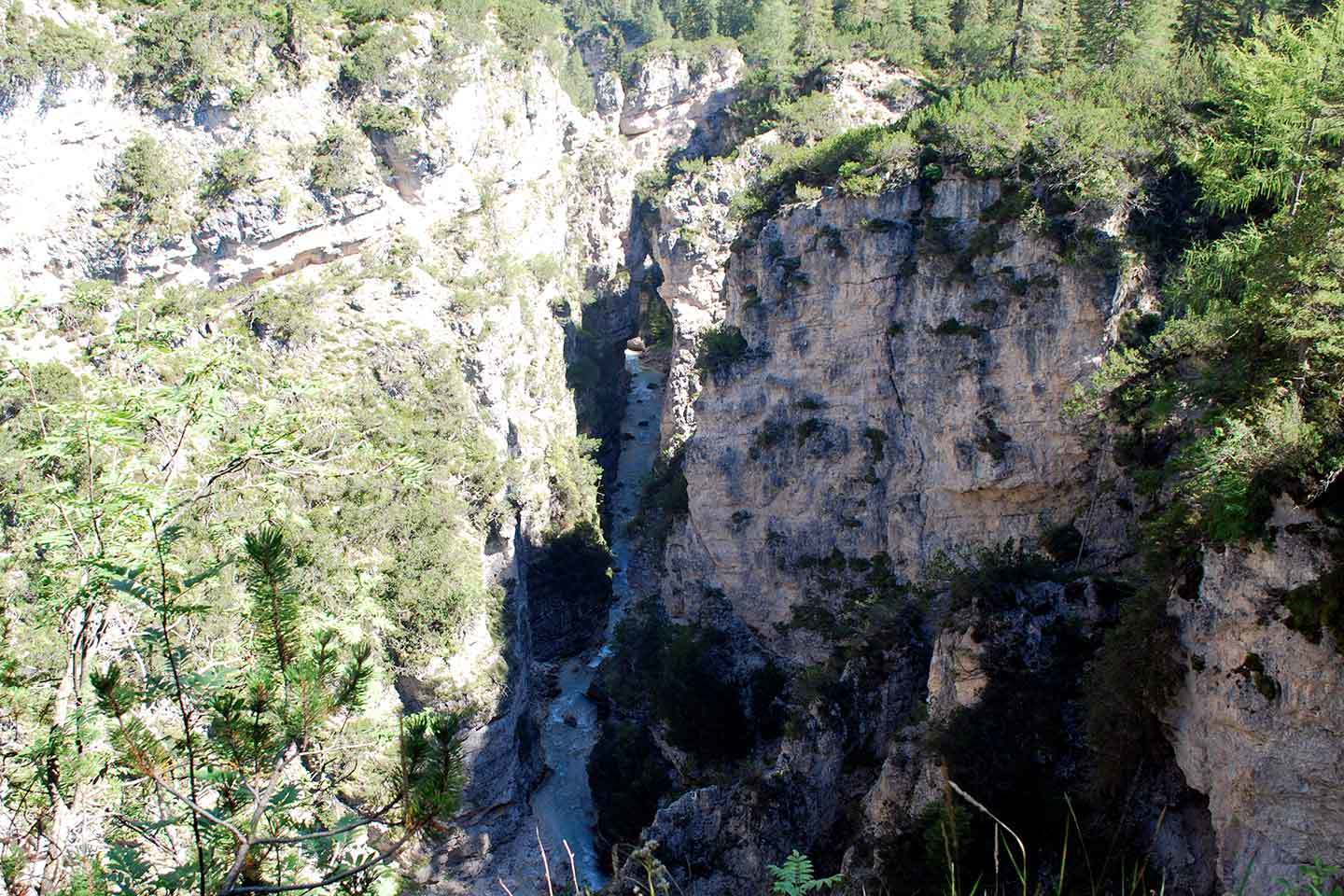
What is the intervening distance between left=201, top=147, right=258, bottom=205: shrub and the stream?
20712 millimetres

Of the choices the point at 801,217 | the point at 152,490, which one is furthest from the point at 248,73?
the point at 152,490

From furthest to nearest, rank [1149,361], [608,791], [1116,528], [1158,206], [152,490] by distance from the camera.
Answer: [608,791] < [1158,206] < [1116,528] < [1149,361] < [152,490]

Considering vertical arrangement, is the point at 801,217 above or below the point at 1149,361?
above

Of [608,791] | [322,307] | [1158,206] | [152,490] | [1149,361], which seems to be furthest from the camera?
[322,307]

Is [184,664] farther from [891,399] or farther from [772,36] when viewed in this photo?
[772,36]

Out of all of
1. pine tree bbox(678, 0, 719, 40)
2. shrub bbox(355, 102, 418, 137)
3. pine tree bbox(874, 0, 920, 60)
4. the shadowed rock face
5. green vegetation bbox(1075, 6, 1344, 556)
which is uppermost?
pine tree bbox(678, 0, 719, 40)

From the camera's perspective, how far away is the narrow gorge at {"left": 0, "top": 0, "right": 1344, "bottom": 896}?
524cm

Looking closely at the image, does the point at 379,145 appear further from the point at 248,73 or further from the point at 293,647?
the point at 293,647

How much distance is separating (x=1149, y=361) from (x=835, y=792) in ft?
32.2

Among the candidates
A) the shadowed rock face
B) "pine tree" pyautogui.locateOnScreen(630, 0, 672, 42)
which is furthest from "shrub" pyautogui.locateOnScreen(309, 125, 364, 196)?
the shadowed rock face

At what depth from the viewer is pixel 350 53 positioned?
37.5m

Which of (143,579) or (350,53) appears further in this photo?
(350,53)

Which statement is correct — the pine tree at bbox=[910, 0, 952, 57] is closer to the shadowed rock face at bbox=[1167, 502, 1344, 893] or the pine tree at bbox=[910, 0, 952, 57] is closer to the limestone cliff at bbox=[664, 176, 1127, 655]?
the limestone cliff at bbox=[664, 176, 1127, 655]

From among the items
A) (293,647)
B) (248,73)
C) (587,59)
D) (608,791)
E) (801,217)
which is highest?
(587,59)
